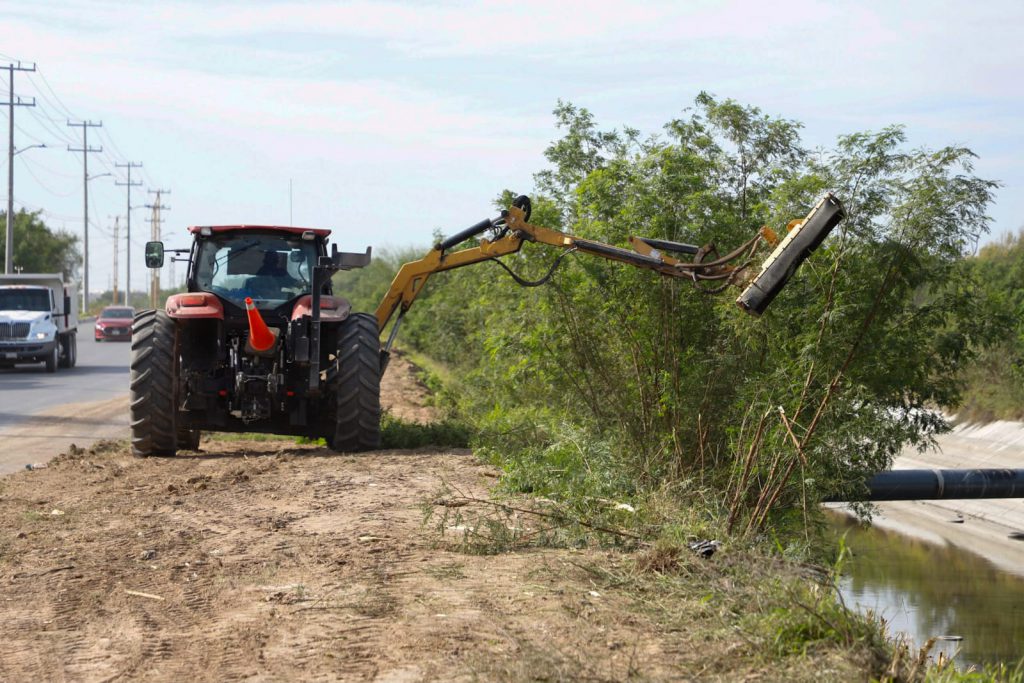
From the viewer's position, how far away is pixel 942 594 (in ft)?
68.4

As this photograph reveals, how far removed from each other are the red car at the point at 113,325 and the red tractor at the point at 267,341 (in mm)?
38387

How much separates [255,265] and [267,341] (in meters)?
1.64

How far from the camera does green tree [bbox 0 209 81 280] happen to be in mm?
81000

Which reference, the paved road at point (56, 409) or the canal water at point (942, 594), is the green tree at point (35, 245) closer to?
the paved road at point (56, 409)

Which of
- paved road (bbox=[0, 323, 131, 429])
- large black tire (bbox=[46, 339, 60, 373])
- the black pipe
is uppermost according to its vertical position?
large black tire (bbox=[46, 339, 60, 373])

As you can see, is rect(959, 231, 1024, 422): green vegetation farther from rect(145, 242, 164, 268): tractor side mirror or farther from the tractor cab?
rect(145, 242, 164, 268): tractor side mirror

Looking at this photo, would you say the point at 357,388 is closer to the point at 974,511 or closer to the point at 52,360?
the point at 974,511

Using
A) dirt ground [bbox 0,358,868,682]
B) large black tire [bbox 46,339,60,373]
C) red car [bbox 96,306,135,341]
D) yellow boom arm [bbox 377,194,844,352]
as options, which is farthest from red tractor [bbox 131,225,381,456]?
red car [bbox 96,306,135,341]

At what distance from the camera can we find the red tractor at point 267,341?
43.0 feet

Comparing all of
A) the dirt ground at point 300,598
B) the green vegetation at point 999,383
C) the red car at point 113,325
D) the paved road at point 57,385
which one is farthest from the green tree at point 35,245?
the dirt ground at point 300,598

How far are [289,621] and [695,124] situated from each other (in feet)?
35.9

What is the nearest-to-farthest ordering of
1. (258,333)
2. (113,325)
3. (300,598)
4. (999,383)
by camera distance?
(300,598), (258,333), (999,383), (113,325)

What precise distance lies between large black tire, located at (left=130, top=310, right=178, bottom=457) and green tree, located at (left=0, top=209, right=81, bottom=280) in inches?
2764

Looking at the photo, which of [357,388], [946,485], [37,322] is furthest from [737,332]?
[37,322]
